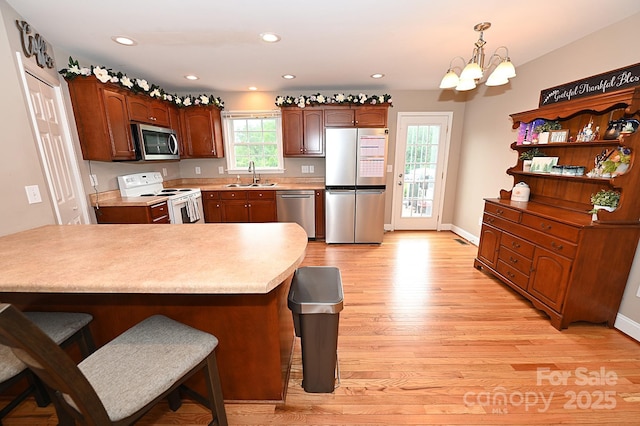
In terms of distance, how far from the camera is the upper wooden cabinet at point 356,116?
12.9 ft

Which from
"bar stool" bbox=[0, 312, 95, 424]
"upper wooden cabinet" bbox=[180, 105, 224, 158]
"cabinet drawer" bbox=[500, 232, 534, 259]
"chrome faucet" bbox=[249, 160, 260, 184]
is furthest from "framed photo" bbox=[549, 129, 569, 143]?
"upper wooden cabinet" bbox=[180, 105, 224, 158]

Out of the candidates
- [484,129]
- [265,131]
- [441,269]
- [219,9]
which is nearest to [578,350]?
[441,269]

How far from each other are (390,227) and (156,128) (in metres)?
4.07

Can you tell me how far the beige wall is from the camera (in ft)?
5.94

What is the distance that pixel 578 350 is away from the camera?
72.4 inches

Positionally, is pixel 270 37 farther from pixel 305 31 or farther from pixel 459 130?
pixel 459 130

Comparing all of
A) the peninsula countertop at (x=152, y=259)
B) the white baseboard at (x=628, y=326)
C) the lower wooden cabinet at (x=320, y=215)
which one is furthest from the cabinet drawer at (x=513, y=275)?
the lower wooden cabinet at (x=320, y=215)

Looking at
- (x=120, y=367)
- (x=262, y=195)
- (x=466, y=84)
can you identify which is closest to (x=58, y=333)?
(x=120, y=367)

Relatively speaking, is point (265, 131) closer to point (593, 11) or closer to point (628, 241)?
point (593, 11)

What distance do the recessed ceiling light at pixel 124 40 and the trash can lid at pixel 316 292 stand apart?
2.71 meters

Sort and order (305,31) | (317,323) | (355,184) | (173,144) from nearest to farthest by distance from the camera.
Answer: (317,323), (305,31), (173,144), (355,184)

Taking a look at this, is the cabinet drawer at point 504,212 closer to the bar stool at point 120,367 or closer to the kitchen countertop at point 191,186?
the kitchen countertop at point 191,186

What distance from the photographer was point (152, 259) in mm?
1208

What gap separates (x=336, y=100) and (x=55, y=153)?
340 cm
